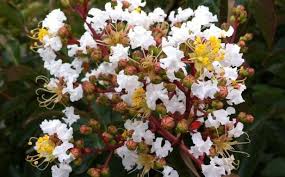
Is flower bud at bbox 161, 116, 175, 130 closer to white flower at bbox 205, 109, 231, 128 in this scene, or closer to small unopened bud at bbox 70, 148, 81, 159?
white flower at bbox 205, 109, 231, 128

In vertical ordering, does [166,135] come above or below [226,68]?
below

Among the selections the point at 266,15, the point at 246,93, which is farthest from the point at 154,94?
the point at 246,93

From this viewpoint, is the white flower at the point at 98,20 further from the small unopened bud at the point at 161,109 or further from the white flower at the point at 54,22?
the small unopened bud at the point at 161,109

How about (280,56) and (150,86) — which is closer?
(150,86)

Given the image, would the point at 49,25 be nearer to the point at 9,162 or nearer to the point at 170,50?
the point at 170,50

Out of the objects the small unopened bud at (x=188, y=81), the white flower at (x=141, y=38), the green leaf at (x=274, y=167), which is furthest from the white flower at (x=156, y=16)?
the green leaf at (x=274, y=167)

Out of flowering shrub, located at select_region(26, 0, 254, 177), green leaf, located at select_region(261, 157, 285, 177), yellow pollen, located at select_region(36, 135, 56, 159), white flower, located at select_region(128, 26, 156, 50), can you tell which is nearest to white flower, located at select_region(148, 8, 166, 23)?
flowering shrub, located at select_region(26, 0, 254, 177)

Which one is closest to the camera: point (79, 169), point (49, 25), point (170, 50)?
point (170, 50)

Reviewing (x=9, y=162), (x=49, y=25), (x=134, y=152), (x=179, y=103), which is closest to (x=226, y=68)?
(x=179, y=103)

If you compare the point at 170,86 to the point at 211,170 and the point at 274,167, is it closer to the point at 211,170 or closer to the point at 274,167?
the point at 211,170
